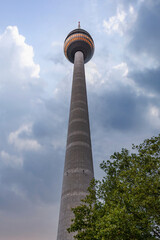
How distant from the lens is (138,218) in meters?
14.8

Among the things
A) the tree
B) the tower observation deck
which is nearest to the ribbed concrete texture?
the tower observation deck

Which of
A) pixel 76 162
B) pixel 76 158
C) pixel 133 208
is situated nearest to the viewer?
pixel 133 208

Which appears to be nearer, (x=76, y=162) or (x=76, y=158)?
(x=76, y=162)

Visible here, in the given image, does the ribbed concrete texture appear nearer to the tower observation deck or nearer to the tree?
the tower observation deck

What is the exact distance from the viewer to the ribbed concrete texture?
1346 inches

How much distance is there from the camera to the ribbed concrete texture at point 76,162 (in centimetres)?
3419

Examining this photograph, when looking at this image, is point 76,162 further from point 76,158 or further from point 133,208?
point 133,208

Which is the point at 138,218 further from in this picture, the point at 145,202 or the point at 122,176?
the point at 122,176

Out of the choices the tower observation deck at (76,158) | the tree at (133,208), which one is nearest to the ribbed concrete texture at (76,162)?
the tower observation deck at (76,158)

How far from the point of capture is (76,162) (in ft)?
131

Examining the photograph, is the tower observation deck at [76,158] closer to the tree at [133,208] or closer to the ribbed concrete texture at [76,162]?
the ribbed concrete texture at [76,162]

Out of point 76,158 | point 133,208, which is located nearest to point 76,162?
point 76,158

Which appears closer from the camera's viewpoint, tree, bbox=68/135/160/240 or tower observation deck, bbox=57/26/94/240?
tree, bbox=68/135/160/240

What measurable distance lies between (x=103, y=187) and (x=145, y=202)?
6.00 metres
